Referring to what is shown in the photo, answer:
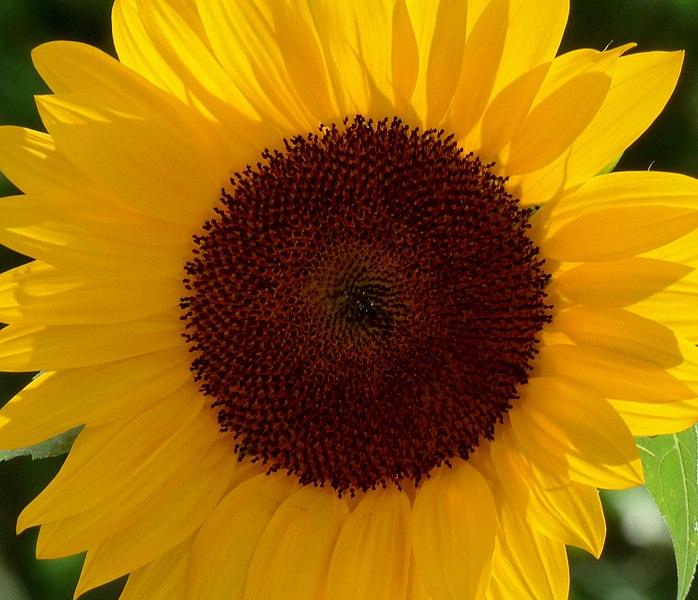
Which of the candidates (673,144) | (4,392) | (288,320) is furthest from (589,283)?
(4,392)

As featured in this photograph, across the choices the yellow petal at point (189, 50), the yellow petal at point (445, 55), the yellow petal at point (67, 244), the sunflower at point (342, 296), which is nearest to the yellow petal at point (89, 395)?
the sunflower at point (342, 296)

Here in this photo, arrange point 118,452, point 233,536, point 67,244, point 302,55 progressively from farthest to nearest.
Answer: point 233,536, point 118,452, point 67,244, point 302,55

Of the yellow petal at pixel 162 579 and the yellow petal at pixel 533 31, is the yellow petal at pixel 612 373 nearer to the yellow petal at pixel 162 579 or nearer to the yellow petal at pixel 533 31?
the yellow petal at pixel 533 31

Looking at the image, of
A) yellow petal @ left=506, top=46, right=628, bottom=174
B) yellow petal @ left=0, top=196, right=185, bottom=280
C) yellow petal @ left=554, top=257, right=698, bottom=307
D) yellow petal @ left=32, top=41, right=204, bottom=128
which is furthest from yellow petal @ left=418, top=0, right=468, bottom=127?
yellow petal @ left=0, top=196, right=185, bottom=280

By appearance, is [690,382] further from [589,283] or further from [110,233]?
[110,233]

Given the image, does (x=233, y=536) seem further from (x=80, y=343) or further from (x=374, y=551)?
(x=80, y=343)

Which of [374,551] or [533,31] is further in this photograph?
[374,551]

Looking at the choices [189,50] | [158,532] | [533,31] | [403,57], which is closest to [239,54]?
[189,50]
